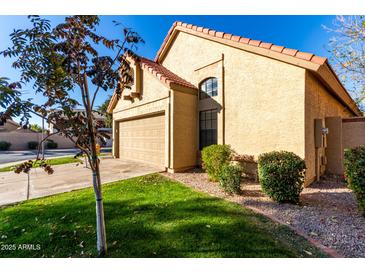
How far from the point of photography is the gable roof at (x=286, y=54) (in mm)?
5301

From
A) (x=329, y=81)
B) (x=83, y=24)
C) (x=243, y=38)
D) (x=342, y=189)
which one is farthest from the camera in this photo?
(x=243, y=38)

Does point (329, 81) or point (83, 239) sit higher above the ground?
point (329, 81)

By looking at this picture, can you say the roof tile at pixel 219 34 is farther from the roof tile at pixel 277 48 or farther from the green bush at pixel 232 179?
the green bush at pixel 232 179

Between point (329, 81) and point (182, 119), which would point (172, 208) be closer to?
point (182, 119)

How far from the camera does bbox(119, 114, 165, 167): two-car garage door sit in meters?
8.86

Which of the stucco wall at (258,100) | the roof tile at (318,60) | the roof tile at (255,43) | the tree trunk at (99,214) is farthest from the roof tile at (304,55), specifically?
the tree trunk at (99,214)

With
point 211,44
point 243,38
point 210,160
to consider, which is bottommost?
point 210,160

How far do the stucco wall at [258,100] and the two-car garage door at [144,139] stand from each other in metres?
3.25

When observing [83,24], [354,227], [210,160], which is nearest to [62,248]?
[83,24]

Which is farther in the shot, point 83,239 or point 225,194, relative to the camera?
point 225,194

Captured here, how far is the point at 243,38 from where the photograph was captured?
687 cm

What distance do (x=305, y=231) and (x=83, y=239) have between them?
4045 mm

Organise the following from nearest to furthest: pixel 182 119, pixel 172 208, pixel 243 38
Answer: pixel 172 208
pixel 243 38
pixel 182 119

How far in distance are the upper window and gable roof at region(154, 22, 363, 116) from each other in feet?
5.63
